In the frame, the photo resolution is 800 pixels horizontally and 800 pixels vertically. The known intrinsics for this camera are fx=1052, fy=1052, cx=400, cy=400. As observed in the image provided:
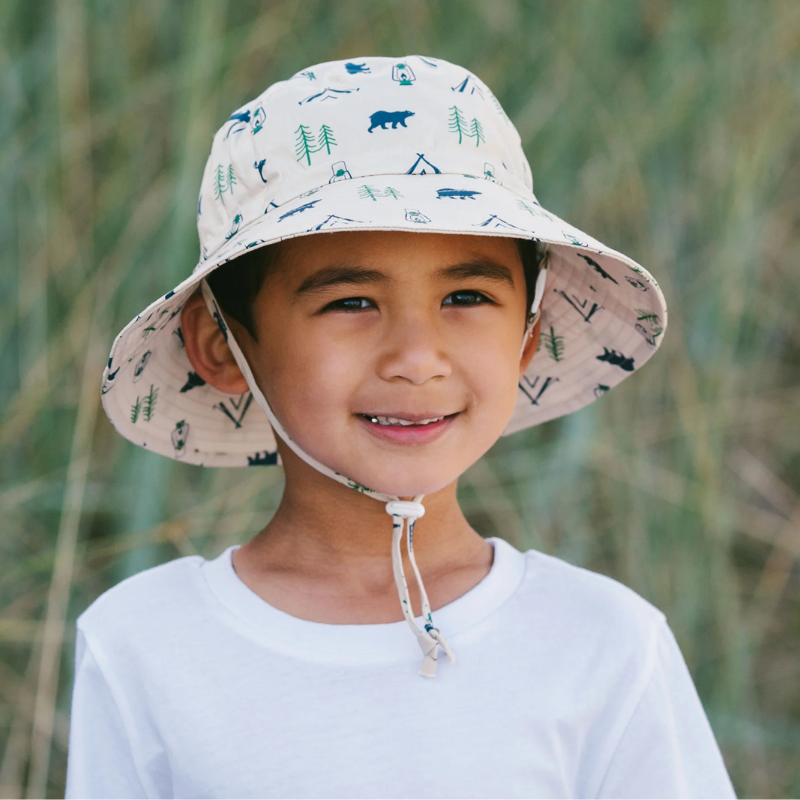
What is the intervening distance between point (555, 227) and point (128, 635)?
64 centimetres

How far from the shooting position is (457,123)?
3.62 ft

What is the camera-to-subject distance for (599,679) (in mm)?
1093

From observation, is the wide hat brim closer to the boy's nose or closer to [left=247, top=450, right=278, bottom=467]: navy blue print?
[left=247, top=450, right=278, bottom=467]: navy blue print

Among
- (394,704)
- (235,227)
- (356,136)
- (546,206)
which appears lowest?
(394,704)

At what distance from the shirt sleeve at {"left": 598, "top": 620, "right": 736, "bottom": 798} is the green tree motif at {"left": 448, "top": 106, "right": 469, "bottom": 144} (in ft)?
1.91

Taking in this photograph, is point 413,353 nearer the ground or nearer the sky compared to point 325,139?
nearer the ground

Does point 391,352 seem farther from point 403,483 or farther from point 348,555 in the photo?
point 348,555

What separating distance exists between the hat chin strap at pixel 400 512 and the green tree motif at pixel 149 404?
13 centimetres

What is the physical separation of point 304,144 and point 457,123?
0.16 m

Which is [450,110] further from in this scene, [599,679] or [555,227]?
[599,679]

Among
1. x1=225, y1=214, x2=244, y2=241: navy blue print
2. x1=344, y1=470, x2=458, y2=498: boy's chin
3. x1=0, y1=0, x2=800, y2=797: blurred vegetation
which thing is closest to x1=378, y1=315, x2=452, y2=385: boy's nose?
x1=344, y1=470, x2=458, y2=498: boy's chin

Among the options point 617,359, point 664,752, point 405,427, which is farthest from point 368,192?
point 664,752

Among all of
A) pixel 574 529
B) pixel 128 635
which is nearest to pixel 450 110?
pixel 128 635

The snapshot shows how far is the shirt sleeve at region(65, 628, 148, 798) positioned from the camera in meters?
1.12
